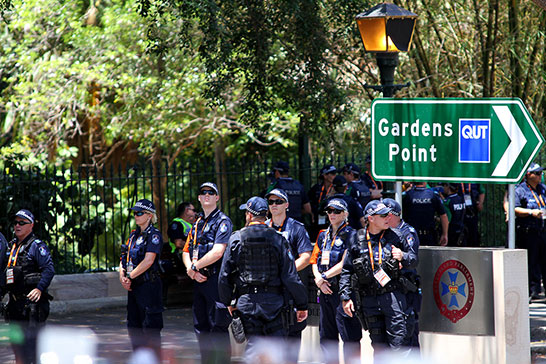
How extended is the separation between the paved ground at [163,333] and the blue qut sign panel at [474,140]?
237 centimetres

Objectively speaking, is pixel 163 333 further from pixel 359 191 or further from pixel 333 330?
pixel 359 191

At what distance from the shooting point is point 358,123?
731 inches

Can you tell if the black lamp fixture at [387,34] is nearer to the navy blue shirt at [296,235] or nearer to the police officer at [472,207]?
the navy blue shirt at [296,235]

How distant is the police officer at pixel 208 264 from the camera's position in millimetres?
9180

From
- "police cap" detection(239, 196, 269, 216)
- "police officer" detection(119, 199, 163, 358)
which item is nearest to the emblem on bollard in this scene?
"police cap" detection(239, 196, 269, 216)

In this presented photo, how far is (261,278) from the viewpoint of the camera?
25.0 ft

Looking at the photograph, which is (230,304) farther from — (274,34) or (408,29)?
(274,34)

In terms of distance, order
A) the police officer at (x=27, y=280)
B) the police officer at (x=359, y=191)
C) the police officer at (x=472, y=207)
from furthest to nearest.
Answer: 1. the police officer at (x=472, y=207)
2. the police officer at (x=359, y=191)
3. the police officer at (x=27, y=280)

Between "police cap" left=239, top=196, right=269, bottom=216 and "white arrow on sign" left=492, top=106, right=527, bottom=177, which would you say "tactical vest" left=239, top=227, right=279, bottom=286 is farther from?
"white arrow on sign" left=492, top=106, right=527, bottom=177

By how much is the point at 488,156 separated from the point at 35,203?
748 cm

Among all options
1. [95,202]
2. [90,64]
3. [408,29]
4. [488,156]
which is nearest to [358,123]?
[90,64]

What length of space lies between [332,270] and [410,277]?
3.05 feet

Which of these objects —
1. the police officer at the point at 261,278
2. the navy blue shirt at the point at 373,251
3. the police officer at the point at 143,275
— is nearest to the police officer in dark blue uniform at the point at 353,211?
Result: the police officer at the point at 143,275

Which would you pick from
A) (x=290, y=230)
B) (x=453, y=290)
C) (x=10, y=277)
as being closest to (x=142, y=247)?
(x=10, y=277)
